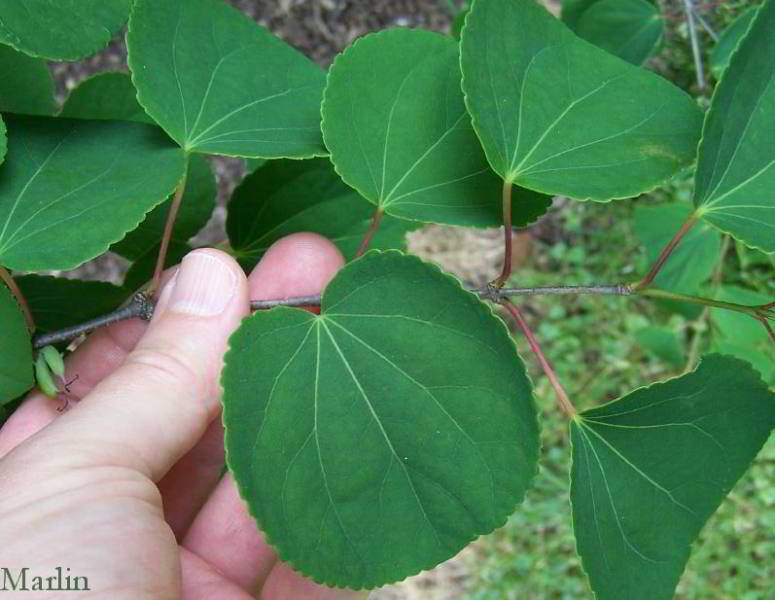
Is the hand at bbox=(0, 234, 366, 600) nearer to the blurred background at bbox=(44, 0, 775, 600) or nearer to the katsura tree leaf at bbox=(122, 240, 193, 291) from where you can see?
the katsura tree leaf at bbox=(122, 240, 193, 291)

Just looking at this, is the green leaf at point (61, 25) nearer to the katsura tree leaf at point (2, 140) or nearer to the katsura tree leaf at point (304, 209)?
the katsura tree leaf at point (2, 140)

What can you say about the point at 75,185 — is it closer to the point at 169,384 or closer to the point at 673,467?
the point at 169,384

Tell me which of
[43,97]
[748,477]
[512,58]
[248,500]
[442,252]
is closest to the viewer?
[248,500]

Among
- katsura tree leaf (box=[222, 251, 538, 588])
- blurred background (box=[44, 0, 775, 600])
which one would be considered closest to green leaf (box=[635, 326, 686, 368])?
blurred background (box=[44, 0, 775, 600])

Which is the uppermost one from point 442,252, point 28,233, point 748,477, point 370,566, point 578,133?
point 578,133

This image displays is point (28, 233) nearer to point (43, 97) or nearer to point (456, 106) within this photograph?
point (43, 97)

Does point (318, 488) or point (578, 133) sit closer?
point (318, 488)

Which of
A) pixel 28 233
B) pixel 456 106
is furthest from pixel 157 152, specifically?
pixel 456 106
